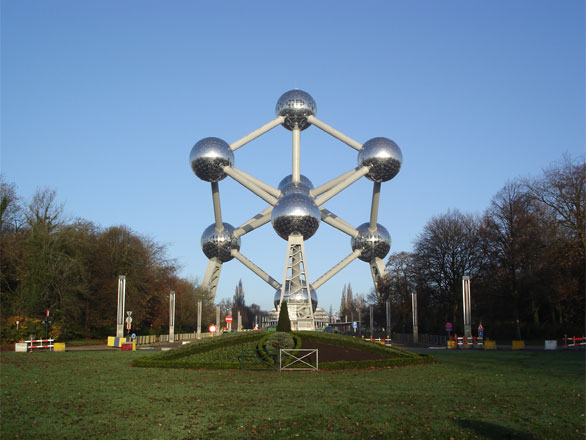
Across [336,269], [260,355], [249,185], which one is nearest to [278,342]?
[260,355]

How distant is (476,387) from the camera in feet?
43.9

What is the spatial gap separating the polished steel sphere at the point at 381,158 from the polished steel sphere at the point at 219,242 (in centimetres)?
1630

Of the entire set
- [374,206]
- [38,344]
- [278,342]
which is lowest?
[38,344]

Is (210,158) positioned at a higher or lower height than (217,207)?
higher

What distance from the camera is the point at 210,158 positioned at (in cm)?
5328

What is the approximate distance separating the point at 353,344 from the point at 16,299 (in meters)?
24.9

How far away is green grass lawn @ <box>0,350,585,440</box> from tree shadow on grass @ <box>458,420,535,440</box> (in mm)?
16

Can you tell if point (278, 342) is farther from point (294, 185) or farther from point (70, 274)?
point (294, 185)

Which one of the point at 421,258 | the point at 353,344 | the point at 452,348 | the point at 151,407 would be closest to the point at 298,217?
the point at 421,258

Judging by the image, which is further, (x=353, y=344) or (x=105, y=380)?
(x=353, y=344)

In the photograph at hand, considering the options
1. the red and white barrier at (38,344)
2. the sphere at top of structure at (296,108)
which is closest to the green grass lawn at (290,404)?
the red and white barrier at (38,344)

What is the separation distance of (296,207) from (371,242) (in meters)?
17.8

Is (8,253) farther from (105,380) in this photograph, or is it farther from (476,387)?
(476,387)

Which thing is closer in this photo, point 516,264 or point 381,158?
point 516,264
